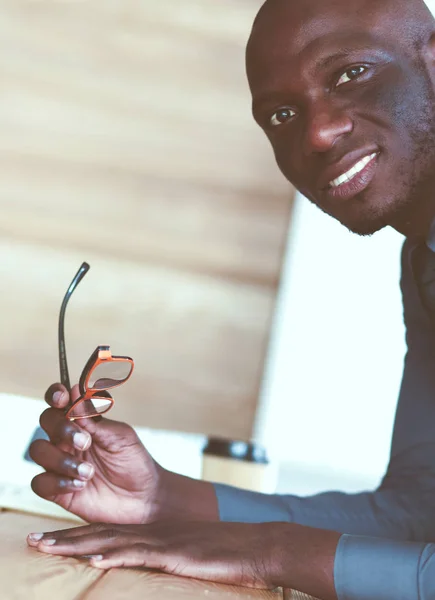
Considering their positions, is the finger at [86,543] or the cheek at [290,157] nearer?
the finger at [86,543]

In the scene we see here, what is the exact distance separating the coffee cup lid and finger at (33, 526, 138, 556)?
2.89ft

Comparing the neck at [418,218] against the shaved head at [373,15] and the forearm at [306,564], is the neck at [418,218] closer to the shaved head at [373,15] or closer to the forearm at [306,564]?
the shaved head at [373,15]

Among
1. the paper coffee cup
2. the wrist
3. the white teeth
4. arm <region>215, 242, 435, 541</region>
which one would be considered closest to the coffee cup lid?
the paper coffee cup

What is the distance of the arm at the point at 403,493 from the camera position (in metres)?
1.19

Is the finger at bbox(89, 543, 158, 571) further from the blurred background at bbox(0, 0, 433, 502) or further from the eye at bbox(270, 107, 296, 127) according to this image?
the blurred background at bbox(0, 0, 433, 502)

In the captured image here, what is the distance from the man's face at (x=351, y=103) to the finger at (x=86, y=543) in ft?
2.25

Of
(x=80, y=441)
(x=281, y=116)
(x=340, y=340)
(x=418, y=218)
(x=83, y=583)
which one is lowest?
(x=83, y=583)

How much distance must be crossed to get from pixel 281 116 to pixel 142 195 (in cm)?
125

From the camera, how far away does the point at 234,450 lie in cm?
174

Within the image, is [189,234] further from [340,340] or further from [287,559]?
[287,559]

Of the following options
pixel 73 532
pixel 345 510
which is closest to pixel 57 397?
pixel 73 532

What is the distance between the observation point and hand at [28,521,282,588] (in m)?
0.82

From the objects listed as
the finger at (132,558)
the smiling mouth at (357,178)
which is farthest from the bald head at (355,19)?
the finger at (132,558)

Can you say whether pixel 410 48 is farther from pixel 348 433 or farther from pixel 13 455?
A: pixel 348 433
